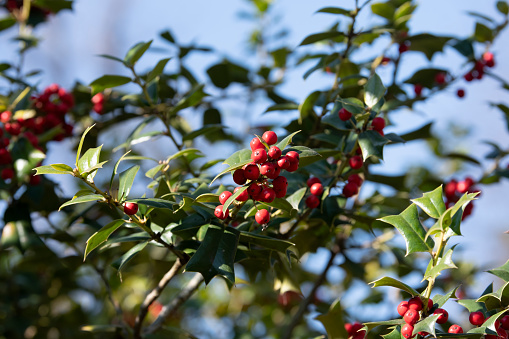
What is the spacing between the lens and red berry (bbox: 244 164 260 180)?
3.76ft

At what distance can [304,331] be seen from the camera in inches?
97.0

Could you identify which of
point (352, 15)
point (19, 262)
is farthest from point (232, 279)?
point (19, 262)

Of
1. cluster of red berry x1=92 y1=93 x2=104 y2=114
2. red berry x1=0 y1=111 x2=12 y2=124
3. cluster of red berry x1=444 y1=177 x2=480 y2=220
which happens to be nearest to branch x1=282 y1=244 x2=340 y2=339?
cluster of red berry x1=444 y1=177 x2=480 y2=220

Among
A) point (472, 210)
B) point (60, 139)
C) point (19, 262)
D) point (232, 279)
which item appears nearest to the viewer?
point (232, 279)

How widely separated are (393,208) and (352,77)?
48 centimetres

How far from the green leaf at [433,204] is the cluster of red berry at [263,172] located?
0.34 meters

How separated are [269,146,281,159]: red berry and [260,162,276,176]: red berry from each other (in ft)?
0.06

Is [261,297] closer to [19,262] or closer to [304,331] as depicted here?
[304,331]

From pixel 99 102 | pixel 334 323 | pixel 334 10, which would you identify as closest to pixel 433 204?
pixel 334 323

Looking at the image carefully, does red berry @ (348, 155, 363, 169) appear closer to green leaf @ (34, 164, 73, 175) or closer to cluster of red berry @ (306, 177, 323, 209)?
cluster of red berry @ (306, 177, 323, 209)

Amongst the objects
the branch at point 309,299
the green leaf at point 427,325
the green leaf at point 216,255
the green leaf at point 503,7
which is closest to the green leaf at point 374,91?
the green leaf at point 216,255

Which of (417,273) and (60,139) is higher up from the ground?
(60,139)

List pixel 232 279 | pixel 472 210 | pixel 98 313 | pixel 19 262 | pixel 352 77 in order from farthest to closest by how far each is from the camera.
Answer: pixel 98 313
pixel 19 262
pixel 472 210
pixel 352 77
pixel 232 279

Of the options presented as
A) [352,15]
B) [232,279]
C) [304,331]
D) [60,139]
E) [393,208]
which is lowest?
[304,331]
